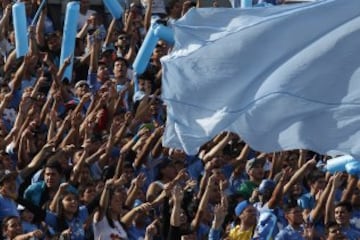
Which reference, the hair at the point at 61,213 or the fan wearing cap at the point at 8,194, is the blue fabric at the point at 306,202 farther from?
the fan wearing cap at the point at 8,194

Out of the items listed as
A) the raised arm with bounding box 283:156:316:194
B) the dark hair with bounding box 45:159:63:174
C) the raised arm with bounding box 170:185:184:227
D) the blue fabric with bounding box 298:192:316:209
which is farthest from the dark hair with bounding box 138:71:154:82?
the raised arm with bounding box 170:185:184:227

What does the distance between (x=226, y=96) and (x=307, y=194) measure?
5562 millimetres

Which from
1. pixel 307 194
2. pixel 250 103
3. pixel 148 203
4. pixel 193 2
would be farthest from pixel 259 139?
pixel 193 2

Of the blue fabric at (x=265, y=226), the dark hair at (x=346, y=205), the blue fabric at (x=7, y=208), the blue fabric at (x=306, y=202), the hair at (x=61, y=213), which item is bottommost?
the blue fabric at (x=306, y=202)

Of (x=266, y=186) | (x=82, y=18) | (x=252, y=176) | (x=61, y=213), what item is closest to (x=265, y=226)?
(x=266, y=186)

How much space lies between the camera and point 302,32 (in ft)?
39.1

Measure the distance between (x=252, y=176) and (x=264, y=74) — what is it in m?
Answer: 5.43

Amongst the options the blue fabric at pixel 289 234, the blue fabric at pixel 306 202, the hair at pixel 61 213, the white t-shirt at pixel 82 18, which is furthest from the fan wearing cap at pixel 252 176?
the white t-shirt at pixel 82 18

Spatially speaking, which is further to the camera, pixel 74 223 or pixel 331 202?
pixel 331 202

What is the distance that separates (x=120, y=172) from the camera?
1634 cm

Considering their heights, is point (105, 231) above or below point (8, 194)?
below

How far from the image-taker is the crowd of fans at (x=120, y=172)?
15.0m

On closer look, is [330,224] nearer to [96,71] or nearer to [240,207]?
[240,207]

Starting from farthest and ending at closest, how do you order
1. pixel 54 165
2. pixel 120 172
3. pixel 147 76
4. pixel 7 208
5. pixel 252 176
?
pixel 147 76 → pixel 252 176 → pixel 120 172 → pixel 54 165 → pixel 7 208
